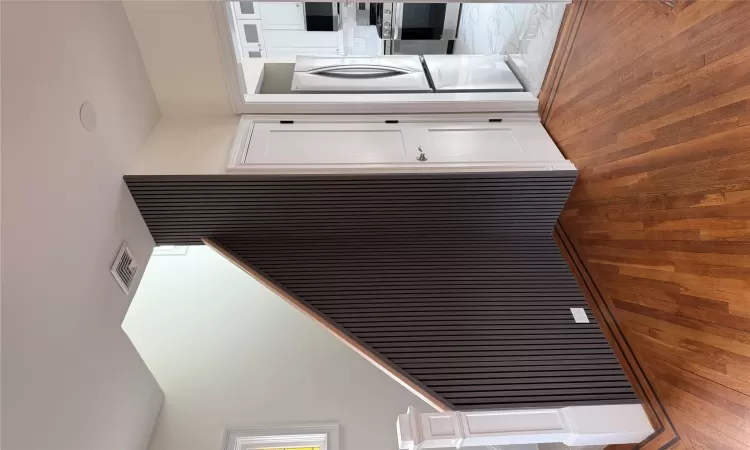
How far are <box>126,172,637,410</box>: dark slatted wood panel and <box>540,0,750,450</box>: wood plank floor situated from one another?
0.23 m

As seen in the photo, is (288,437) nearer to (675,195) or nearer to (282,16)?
(675,195)

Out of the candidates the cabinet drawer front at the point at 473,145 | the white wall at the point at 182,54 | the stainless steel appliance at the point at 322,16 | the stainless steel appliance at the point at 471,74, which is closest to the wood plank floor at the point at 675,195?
the cabinet drawer front at the point at 473,145

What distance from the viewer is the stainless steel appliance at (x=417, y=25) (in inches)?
149

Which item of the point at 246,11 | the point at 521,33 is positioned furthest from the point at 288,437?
the point at 246,11

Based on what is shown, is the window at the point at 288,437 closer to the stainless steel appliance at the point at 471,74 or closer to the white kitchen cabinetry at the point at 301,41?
the stainless steel appliance at the point at 471,74

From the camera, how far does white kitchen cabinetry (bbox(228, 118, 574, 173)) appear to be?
2270mm

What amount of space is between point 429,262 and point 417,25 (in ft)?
8.45

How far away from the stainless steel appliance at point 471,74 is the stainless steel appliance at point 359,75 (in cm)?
10

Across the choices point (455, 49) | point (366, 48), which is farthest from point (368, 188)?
point (366, 48)

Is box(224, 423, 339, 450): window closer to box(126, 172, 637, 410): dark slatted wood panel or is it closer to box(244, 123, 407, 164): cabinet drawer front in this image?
box(126, 172, 637, 410): dark slatted wood panel

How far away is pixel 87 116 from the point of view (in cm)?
179

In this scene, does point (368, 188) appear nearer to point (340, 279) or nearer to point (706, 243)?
point (340, 279)

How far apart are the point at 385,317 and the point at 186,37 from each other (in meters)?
1.78

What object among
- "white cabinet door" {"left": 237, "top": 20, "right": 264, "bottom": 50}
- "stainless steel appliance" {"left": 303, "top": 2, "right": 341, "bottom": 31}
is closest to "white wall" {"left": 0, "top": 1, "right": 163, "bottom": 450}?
"stainless steel appliance" {"left": 303, "top": 2, "right": 341, "bottom": 31}
